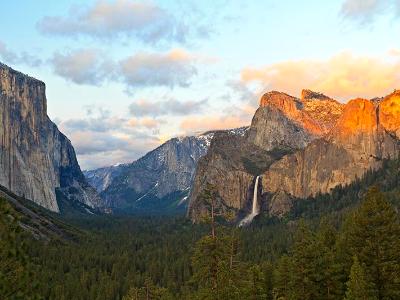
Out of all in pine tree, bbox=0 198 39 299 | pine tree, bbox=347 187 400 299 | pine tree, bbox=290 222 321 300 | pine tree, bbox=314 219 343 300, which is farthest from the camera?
pine tree, bbox=314 219 343 300

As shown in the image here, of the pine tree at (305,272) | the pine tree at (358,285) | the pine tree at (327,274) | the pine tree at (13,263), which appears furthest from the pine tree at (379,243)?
the pine tree at (13,263)

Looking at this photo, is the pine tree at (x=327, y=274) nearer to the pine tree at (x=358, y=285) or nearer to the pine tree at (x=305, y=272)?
the pine tree at (x=305, y=272)

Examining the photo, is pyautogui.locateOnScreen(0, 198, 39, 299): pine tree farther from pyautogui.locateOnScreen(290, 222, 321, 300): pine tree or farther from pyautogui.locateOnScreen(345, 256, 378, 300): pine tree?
pyautogui.locateOnScreen(290, 222, 321, 300): pine tree

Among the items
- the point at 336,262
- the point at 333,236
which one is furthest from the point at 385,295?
the point at 333,236

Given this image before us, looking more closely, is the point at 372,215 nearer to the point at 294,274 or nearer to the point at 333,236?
the point at 294,274

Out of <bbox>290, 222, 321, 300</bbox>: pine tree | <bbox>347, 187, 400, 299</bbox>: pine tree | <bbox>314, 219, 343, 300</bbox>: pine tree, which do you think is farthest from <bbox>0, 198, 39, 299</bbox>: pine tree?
<bbox>347, 187, 400, 299</bbox>: pine tree

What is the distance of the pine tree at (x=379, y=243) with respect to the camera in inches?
2116

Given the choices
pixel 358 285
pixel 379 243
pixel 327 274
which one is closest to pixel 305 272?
pixel 327 274

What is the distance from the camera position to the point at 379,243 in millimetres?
55844

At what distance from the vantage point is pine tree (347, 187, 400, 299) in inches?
2116

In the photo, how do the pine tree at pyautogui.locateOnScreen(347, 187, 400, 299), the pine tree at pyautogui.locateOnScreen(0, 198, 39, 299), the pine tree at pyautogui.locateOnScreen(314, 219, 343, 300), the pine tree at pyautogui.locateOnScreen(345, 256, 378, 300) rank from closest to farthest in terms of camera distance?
the pine tree at pyautogui.locateOnScreen(0, 198, 39, 299)
the pine tree at pyautogui.locateOnScreen(345, 256, 378, 300)
the pine tree at pyautogui.locateOnScreen(347, 187, 400, 299)
the pine tree at pyautogui.locateOnScreen(314, 219, 343, 300)

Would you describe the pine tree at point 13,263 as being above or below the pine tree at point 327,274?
above

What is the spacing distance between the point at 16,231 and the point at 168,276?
14720 centimetres

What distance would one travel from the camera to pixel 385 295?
Result: 53375mm
